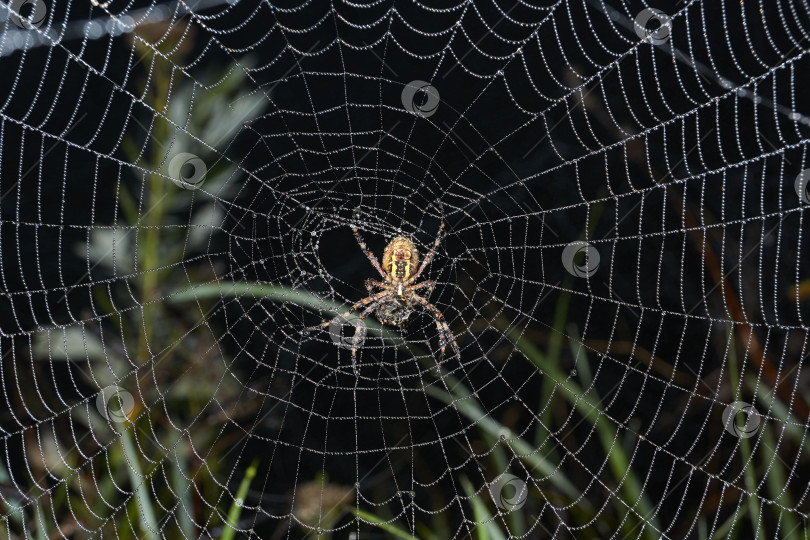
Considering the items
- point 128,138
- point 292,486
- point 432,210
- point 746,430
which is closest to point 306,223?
point 432,210

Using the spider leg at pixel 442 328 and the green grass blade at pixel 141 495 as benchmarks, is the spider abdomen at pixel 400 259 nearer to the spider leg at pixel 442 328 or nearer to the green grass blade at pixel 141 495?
the spider leg at pixel 442 328

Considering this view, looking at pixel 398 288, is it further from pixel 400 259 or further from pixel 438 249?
pixel 438 249

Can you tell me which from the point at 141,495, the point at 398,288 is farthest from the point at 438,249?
the point at 141,495

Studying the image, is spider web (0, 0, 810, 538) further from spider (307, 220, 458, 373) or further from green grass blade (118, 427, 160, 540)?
green grass blade (118, 427, 160, 540)

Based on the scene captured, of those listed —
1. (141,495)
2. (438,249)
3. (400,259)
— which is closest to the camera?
(141,495)

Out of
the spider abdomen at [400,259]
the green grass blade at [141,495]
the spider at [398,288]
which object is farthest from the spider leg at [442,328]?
the green grass blade at [141,495]
